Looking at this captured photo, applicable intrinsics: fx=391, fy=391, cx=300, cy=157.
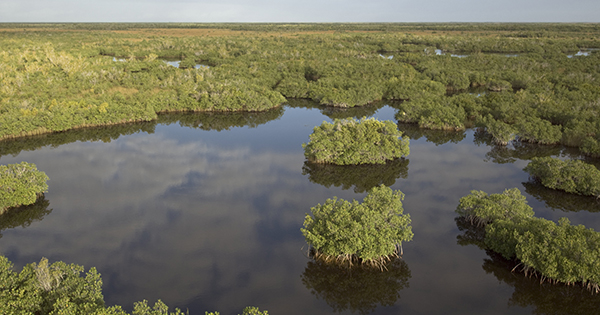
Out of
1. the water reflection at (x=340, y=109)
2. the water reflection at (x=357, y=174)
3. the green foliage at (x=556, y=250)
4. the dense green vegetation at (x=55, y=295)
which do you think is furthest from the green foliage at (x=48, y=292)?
the water reflection at (x=340, y=109)

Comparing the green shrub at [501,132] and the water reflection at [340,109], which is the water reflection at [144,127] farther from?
the green shrub at [501,132]

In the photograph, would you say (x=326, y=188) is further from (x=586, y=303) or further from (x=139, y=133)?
(x=139, y=133)

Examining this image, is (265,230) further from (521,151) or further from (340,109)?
(340,109)

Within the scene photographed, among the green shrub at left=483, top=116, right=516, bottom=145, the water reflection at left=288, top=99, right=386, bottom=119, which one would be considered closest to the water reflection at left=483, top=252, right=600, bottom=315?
the green shrub at left=483, top=116, right=516, bottom=145

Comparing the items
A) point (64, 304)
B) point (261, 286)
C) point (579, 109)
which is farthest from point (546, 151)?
point (64, 304)

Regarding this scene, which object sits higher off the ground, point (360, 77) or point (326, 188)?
point (360, 77)
